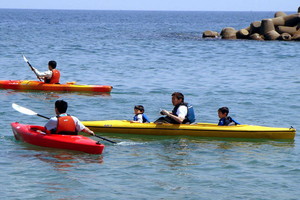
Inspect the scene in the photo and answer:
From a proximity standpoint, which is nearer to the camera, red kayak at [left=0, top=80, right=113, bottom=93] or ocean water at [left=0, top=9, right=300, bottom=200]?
ocean water at [left=0, top=9, right=300, bottom=200]

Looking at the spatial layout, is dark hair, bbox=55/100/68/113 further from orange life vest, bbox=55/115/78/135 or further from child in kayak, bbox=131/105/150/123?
child in kayak, bbox=131/105/150/123

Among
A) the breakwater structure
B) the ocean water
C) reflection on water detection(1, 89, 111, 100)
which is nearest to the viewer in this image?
the ocean water

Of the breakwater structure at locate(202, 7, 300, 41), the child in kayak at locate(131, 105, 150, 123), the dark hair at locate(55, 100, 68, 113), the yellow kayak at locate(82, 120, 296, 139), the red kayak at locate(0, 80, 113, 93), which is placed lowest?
the yellow kayak at locate(82, 120, 296, 139)

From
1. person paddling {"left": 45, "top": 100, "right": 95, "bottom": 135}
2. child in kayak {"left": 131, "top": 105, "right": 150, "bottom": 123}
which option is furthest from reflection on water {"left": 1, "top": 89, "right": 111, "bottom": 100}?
person paddling {"left": 45, "top": 100, "right": 95, "bottom": 135}

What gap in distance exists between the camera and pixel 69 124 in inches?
465

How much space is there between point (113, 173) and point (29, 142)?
252cm

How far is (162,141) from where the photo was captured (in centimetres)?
1341

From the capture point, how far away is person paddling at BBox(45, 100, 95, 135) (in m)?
11.7

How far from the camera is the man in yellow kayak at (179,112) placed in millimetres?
13133

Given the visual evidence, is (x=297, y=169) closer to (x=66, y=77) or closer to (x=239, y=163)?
(x=239, y=163)

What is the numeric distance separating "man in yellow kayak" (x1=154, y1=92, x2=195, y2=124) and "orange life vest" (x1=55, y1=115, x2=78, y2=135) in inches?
89.8

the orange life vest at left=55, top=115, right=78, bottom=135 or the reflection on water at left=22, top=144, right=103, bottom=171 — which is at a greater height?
the orange life vest at left=55, top=115, right=78, bottom=135

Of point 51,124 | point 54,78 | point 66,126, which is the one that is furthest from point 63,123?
point 54,78

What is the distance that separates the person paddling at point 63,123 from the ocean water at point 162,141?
0.46 meters
